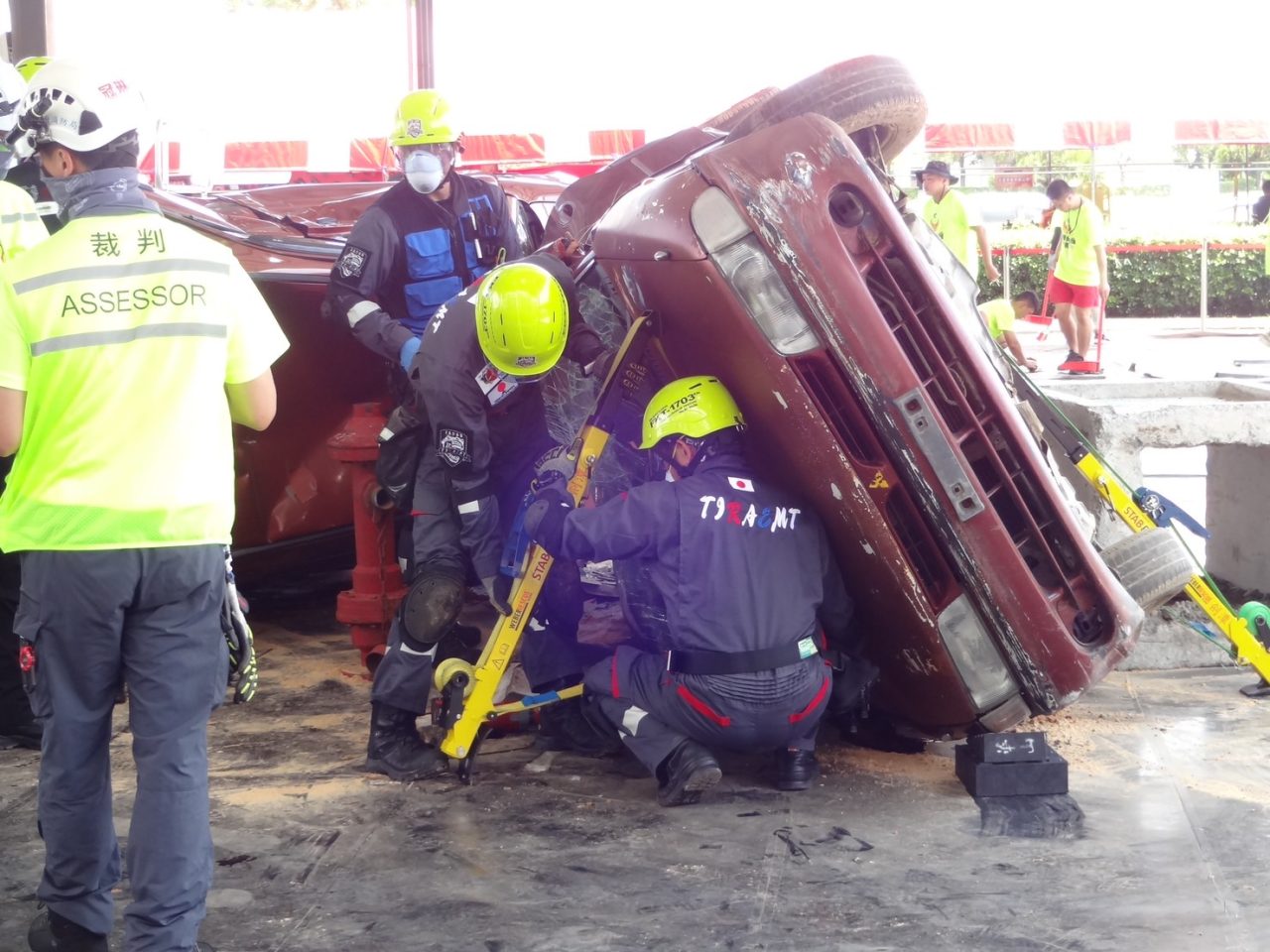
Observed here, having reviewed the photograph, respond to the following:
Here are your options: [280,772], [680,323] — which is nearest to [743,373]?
[680,323]

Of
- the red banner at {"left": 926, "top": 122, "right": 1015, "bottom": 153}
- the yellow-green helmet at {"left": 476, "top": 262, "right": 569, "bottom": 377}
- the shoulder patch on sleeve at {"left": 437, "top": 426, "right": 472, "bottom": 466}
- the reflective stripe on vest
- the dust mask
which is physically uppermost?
the red banner at {"left": 926, "top": 122, "right": 1015, "bottom": 153}

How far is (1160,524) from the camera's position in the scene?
459cm

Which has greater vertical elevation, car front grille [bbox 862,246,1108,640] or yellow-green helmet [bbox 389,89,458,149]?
yellow-green helmet [bbox 389,89,458,149]

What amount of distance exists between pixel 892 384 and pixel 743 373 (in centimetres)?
42

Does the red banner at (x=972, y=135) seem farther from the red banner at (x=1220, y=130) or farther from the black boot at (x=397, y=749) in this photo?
the black boot at (x=397, y=749)

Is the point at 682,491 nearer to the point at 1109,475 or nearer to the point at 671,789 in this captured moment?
the point at 671,789

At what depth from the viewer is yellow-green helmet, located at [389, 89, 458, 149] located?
5.26 metres

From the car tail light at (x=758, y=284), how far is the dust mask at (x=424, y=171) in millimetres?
1841

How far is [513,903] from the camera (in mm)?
3348

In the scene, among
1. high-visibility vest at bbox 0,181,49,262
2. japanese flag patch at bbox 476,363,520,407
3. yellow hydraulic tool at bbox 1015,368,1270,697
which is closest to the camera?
high-visibility vest at bbox 0,181,49,262

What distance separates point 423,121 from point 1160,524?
287cm

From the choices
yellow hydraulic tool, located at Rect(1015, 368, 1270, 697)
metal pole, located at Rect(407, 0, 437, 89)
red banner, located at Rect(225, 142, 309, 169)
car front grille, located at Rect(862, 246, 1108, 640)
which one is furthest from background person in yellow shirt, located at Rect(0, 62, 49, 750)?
red banner, located at Rect(225, 142, 309, 169)

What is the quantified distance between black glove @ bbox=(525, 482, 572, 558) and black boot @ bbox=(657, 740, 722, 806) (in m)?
0.63

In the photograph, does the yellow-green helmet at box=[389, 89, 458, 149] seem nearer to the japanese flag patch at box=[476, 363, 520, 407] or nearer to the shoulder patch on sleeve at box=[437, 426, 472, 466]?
the japanese flag patch at box=[476, 363, 520, 407]
